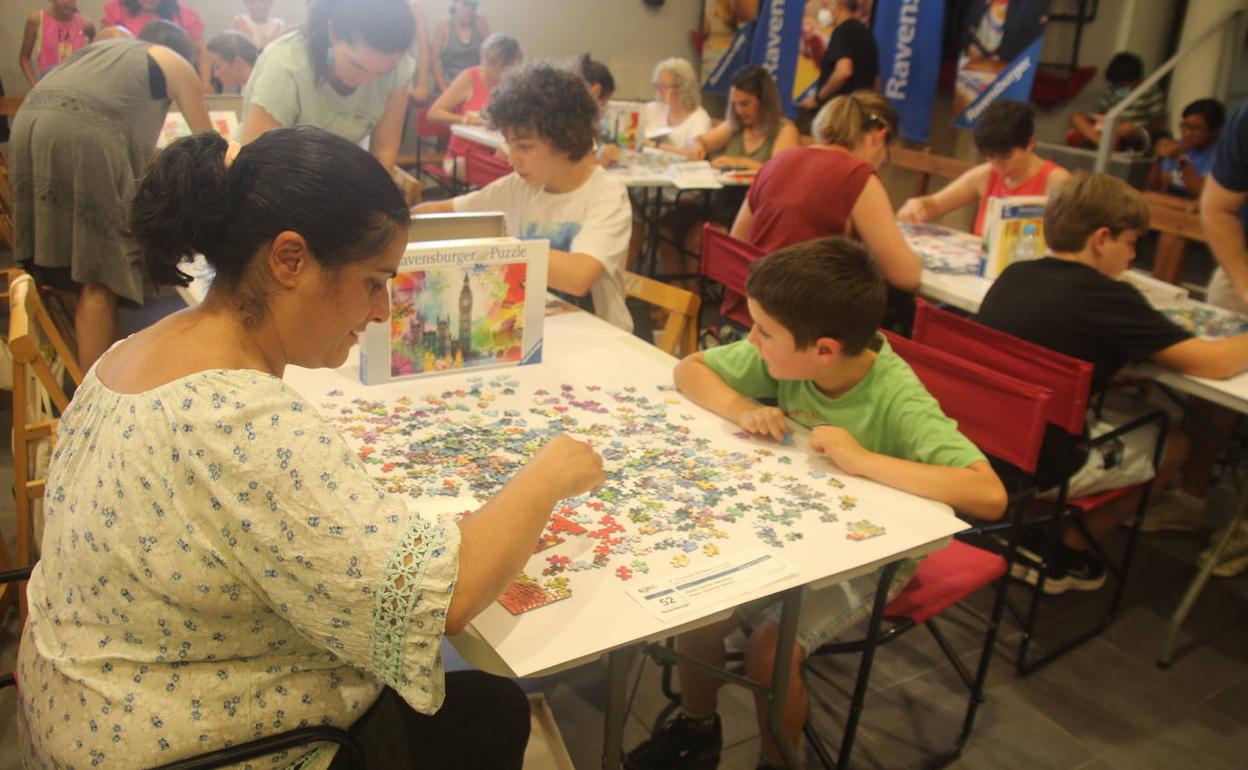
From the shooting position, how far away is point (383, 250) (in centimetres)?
122

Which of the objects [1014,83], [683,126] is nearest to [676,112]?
[683,126]

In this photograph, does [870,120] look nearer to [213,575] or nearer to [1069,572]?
[1069,572]

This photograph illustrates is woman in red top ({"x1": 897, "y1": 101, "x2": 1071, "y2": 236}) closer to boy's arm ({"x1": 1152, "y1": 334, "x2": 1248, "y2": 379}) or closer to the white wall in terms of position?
boy's arm ({"x1": 1152, "y1": 334, "x2": 1248, "y2": 379})

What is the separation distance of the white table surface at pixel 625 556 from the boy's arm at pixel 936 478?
2 cm

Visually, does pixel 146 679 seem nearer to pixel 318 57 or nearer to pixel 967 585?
pixel 967 585

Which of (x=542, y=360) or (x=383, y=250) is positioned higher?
(x=383, y=250)

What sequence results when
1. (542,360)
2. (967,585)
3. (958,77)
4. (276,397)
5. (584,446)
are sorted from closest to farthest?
(276,397) < (584,446) < (967,585) < (542,360) < (958,77)

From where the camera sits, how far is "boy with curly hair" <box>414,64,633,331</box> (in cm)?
270

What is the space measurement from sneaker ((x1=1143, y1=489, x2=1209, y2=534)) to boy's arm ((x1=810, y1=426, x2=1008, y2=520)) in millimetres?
2026

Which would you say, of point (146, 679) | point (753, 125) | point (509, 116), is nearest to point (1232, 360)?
point (509, 116)

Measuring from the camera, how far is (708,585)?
1425 millimetres

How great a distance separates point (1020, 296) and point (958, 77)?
472cm

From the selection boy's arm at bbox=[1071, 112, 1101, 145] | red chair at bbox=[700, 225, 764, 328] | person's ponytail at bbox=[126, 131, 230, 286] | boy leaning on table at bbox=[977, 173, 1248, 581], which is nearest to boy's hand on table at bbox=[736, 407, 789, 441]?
boy leaning on table at bbox=[977, 173, 1248, 581]

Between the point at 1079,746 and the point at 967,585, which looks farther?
the point at 1079,746
